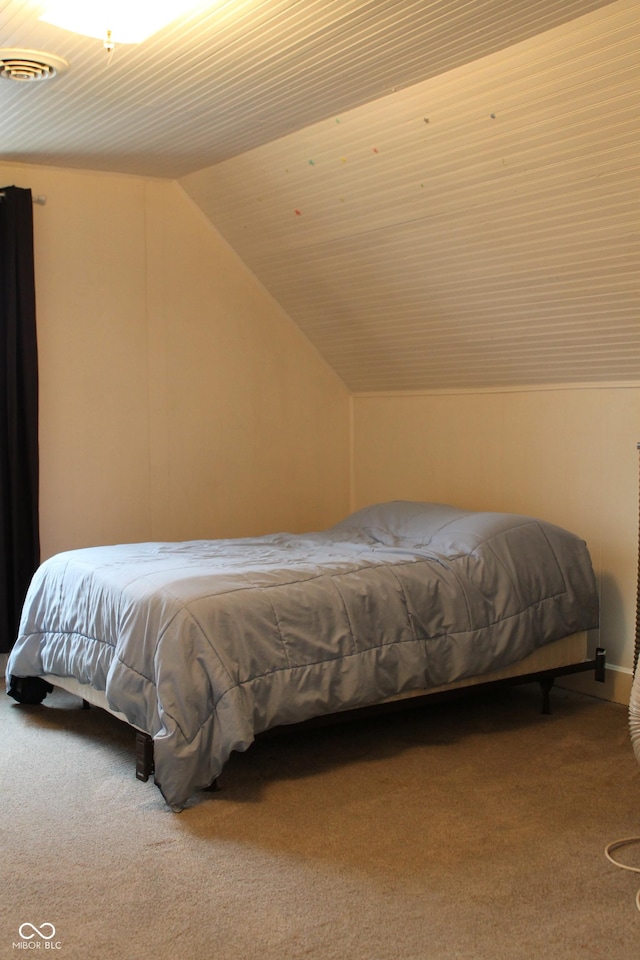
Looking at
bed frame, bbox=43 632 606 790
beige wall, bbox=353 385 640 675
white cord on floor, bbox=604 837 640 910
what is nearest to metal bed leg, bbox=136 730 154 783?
bed frame, bbox=43 632 606 790

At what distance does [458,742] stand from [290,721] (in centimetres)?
76

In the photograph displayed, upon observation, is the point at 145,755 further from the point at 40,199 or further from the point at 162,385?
the point at 40,199

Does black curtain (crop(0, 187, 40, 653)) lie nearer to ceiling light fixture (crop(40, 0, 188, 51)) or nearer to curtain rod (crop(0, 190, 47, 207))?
curtain rod (crop(0, 190, 47, 207))

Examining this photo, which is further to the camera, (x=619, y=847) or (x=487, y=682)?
(x=487, y=682)

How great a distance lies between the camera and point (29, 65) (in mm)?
3064

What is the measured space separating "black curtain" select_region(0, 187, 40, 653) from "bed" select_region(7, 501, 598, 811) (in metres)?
0.51

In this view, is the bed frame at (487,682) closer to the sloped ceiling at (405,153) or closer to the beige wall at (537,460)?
the beige wall at (537,460)

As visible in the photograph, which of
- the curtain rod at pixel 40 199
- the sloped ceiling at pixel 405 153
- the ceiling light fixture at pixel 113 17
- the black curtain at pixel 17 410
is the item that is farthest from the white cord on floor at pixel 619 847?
the curtain rod at pixel 40 199

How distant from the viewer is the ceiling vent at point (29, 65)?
298 cm

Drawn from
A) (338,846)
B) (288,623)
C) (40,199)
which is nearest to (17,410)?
(40,199)

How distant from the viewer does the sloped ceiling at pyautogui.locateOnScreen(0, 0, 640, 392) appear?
2.83 m

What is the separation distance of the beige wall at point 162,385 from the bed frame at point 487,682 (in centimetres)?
121

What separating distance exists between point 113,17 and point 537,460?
8.49 ft

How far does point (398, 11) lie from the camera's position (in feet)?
8.75
